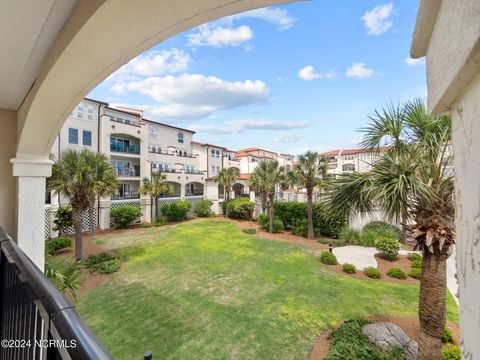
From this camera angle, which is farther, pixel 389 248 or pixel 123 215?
pixel 123 215

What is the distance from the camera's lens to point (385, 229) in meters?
15.6

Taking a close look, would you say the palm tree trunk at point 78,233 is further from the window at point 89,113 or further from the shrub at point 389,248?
the shrub at point 389,248

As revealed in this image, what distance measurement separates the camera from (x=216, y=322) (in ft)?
23.2

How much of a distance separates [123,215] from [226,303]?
1548cm

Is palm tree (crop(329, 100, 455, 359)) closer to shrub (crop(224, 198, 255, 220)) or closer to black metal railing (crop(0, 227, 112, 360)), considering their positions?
black metal railing (crop(0, 227, 112, 360))

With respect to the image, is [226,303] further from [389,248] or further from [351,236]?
[351,236]

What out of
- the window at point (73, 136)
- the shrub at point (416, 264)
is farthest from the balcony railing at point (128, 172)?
the shrub at point (416, 264)

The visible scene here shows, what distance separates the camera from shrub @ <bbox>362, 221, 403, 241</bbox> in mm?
14920

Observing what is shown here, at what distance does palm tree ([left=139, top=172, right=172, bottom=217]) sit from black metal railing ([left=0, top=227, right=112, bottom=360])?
70.1 ft

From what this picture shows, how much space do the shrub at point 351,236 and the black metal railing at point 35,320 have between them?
55.9ft

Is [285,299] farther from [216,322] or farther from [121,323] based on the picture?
[121,323]

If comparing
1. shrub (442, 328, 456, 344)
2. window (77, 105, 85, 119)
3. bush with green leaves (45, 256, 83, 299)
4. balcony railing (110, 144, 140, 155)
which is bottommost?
shrub (442, 328, 456, 344)

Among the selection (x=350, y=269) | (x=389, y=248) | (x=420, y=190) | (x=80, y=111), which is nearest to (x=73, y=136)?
(x=80, y=111)

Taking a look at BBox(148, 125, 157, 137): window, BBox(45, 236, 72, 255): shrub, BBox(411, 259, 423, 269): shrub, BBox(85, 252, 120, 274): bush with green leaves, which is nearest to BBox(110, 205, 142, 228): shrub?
BBox(45, 236, 72, 255): shrub
